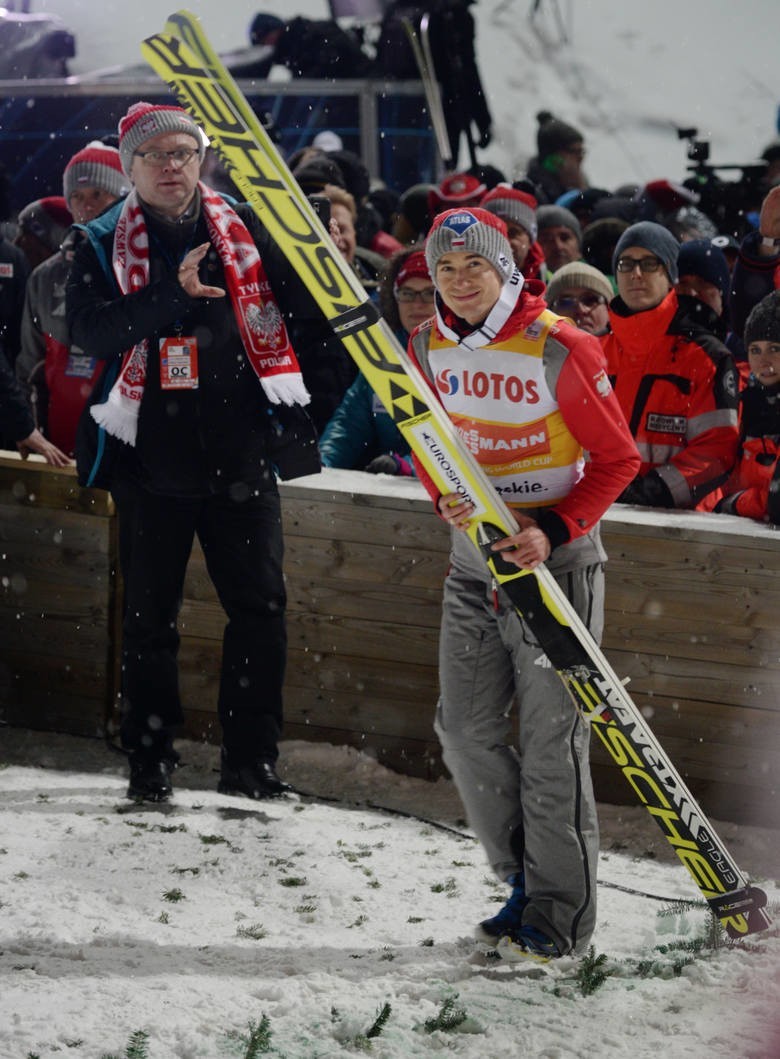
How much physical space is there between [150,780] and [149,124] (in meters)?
2.19

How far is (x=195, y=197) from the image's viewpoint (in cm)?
446

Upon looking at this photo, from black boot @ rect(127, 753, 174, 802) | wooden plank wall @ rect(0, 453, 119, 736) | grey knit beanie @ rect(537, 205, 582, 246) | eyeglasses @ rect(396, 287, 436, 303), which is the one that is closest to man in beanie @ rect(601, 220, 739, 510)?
eyeglasses @ rect(396, 287, 436, 303)

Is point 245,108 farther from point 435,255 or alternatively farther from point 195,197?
point 435,255

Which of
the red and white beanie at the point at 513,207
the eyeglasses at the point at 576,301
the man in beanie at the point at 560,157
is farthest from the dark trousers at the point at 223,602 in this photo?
the man in beanie at the point at 560,157

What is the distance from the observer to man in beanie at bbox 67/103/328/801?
4.40m

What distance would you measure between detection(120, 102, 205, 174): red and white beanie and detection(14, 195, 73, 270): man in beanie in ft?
9.15

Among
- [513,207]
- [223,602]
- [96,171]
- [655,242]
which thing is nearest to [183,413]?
[223,602]

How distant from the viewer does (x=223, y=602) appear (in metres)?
4.73

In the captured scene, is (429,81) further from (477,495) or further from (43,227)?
(477,495)

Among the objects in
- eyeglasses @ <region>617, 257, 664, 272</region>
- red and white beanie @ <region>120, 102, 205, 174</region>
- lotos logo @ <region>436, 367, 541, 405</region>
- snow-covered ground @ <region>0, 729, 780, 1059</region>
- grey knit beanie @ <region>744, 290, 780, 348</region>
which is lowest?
snow-covered ground @ <region>0, 729, 780, 1059</region>

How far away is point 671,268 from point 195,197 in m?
2.01

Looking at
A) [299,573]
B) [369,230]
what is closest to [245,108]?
[299,573]

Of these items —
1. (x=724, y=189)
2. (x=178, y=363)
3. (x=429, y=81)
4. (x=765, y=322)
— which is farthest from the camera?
(x=429, y=81)

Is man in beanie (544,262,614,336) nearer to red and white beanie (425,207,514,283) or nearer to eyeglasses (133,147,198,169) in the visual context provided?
eyeglasses (133,147,198,169)
